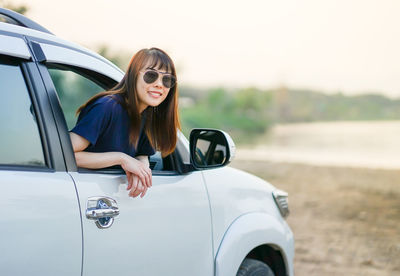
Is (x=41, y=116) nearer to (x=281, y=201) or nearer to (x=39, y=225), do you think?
(x=39, y=225)

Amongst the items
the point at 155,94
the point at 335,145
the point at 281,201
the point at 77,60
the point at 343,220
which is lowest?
the point at 335,145

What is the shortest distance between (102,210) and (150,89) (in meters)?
0.67

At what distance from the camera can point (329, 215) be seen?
33.7 ft

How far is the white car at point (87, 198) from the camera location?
195 cm

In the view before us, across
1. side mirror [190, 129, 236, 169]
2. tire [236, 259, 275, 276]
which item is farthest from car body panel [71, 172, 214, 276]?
tire [236, 259, 275, 276]

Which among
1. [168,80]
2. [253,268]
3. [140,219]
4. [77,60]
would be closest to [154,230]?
[140,219]

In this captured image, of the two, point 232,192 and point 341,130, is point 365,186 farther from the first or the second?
point 341,130

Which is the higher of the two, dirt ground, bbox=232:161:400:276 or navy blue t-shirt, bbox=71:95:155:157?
navy blue t-shirt, bbox=71:95:155:157

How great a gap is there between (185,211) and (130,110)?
549mm

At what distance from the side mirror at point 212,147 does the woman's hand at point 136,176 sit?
0.37 m

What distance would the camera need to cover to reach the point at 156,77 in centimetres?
259

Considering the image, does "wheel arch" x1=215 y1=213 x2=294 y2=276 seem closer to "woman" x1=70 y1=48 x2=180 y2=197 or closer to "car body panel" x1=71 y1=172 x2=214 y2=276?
"car body panel" x1=71 y1=172 x2=214 y2=276

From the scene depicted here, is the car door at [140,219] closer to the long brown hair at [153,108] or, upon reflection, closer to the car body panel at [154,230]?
the car body panel at [154,230]

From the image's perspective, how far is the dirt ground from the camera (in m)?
6.57
